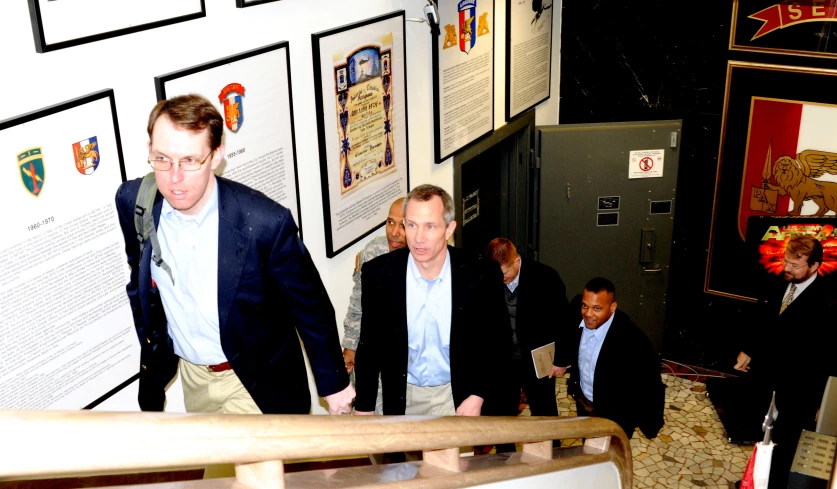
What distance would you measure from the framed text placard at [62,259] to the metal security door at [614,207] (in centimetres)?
449

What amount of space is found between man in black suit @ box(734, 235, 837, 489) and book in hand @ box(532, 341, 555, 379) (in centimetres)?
152

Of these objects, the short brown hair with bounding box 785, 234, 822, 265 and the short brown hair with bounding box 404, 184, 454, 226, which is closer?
the short brown hair with bounding box 404, 184, 454, 226

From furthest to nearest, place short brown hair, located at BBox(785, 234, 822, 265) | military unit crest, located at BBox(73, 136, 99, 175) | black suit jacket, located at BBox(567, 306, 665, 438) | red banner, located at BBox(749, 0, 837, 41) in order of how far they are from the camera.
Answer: red banner, located at BBox(749, 0, 837, 41), short brown hair, located at BBox(785, 234, 822, 265), black suit jacket, located at BBox(567, 306, 665, 438), military unit crest, located at BBox(73, 136, 99, 175)

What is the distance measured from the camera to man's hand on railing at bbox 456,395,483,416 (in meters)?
3.47

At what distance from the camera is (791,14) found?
6043 mm

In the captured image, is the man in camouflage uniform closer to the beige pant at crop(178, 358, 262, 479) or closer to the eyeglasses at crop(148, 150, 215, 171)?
the beige pant at crop(178, 358, 262, 479)

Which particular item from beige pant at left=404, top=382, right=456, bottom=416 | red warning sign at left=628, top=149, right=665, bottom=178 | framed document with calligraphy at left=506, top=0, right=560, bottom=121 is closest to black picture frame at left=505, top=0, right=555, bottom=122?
framed document with calligraphy at left=506, top=0, right=560, bottom=121

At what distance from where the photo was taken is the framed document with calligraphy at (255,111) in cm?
345

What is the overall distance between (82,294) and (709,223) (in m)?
5.35

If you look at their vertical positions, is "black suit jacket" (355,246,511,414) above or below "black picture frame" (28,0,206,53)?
below

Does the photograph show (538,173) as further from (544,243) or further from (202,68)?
(202,68)

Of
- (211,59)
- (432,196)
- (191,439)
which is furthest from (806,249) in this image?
(191,439)

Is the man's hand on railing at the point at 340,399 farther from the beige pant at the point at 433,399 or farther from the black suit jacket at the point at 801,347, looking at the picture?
the black suit jacket at the point at 801,347

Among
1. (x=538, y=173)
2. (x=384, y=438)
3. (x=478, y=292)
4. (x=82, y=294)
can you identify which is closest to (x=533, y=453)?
(x=384, y=438)
